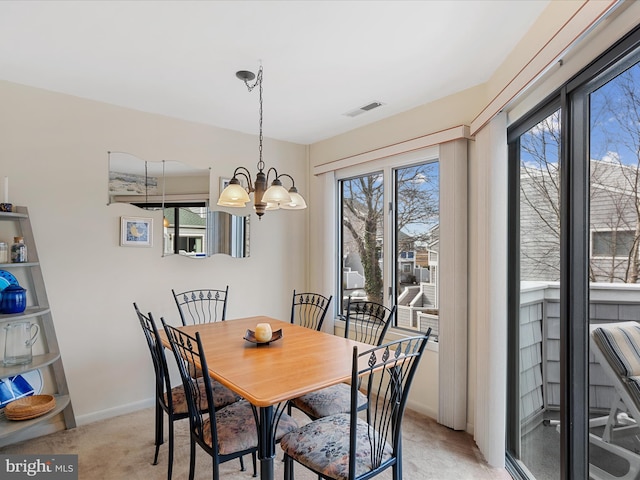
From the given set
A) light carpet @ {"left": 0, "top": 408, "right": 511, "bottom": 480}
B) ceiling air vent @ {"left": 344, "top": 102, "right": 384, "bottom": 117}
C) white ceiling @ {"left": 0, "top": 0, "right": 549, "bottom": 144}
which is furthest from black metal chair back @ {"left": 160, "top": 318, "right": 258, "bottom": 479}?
ceiling air vent @ {"left": 344, "top": 102, "right": 384, "bottom": 117}

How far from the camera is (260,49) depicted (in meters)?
2.19

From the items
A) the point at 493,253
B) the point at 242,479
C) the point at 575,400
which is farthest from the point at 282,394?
the point at 493,253

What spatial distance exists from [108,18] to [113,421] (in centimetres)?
285

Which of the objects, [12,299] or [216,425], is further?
[12,299]

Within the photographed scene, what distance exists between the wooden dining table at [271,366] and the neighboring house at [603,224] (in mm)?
1174

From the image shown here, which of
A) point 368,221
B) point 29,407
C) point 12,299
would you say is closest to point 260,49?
point 368,221

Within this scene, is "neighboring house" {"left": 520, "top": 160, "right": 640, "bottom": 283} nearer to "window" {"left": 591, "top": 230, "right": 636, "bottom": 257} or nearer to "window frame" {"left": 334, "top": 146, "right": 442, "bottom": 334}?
"window" {"left": 591, "top": 230, "right": 636, "bottom": 257}

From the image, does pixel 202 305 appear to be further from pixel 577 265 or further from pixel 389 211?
pixel 577 265

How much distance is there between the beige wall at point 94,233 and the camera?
107 inches

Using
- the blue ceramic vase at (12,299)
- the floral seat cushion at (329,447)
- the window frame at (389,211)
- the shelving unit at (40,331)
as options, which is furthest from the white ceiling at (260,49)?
the floral seat cushion at (329,447)

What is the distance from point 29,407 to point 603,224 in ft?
11.3

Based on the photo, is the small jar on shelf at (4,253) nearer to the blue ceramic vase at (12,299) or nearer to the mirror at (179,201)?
the blue ceramic vase at (12,299)

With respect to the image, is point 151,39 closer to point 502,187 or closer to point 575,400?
point 502,187

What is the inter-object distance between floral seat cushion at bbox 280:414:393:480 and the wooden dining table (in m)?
0.12
